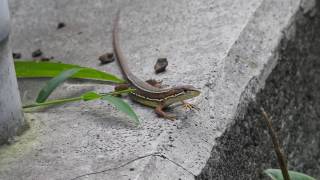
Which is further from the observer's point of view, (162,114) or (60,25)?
(60,25)

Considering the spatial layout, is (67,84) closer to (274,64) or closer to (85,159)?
(85,159)

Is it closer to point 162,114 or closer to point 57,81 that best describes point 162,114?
point 162,114

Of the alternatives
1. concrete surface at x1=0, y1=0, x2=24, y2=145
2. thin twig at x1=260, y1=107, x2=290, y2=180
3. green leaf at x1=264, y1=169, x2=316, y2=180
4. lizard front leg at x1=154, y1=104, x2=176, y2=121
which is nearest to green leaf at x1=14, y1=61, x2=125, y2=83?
lizard front leg at x1=154, y1=104, x2=176, y2=121

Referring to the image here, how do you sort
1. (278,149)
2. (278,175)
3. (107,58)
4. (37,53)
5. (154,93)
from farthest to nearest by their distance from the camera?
(37,53) < (107,58) < (154,93) < (278,175) < (278,149)

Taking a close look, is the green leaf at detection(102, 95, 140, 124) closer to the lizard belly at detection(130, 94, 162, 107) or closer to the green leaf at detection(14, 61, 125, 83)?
the lizard belly at detection(130, 94, 162, 107)

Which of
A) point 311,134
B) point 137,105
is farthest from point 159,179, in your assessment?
point 311,134

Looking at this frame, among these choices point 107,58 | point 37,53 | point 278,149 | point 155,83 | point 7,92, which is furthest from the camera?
point 37,53

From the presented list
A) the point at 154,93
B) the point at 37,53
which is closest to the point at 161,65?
the point at 154,93
